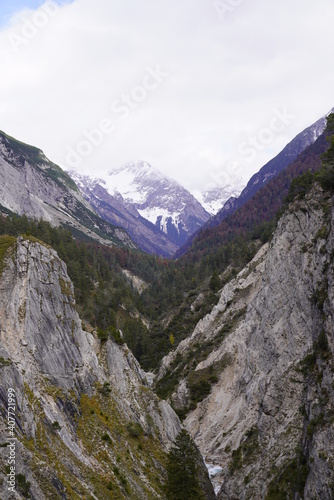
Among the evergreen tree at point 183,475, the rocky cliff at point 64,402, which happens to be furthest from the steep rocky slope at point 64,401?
the evergreen tree at point 183,475

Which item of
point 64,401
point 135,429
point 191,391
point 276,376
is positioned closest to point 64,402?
point 64,401

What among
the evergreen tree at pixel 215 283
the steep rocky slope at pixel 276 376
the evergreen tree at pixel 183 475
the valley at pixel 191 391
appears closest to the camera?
the valley at pixel 191 391

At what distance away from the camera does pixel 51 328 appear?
161 ft

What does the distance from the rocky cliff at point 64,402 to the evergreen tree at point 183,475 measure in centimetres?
200

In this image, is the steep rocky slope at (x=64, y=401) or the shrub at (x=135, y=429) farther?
the shrub at (x=135, y=429)

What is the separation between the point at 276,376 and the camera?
5656cm

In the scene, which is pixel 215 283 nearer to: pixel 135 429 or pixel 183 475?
pixel 135 429

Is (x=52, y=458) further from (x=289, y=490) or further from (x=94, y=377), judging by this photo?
(x=289, y=490)

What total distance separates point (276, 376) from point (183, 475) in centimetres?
1894

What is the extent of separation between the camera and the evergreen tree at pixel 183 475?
43406 millimetres

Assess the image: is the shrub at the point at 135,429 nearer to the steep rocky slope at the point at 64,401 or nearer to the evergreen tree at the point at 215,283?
the steep rocky slope at the point at 64,401

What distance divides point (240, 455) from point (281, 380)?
1039 cm

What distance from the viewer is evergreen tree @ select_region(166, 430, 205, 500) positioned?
43.4 metres

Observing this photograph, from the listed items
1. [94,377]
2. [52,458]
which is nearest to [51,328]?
[94,377]
